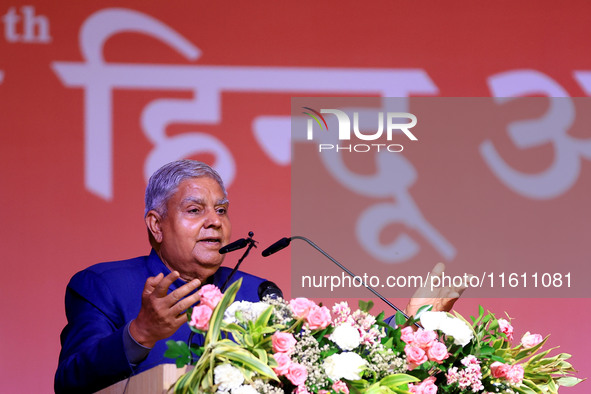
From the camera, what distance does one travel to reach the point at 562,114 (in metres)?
4.56

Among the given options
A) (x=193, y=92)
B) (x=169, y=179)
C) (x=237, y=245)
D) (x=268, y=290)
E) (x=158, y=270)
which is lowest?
(x=158, y=270)

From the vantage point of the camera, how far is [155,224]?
127 inches

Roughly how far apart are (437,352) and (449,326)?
10 cm

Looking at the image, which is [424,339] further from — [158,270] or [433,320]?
[158,270]

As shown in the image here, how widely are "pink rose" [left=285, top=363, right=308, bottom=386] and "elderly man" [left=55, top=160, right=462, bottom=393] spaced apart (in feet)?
2.27

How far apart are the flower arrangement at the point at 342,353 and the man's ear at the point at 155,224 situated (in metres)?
1.22

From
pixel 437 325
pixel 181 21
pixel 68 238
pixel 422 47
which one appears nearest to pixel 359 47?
pixel 422 47

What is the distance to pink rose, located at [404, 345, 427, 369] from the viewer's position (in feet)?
6.84

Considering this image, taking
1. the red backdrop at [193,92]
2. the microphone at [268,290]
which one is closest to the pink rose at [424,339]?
the microphone at [268,290]

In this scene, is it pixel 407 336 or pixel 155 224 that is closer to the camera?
pixel 407 336

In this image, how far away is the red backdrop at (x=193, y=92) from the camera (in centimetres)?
430

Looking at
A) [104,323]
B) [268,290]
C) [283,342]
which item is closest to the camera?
A: [283,342]

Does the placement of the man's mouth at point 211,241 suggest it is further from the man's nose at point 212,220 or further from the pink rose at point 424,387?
the pink rose at point 424,387

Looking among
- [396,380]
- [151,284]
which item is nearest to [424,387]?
[396,380]
